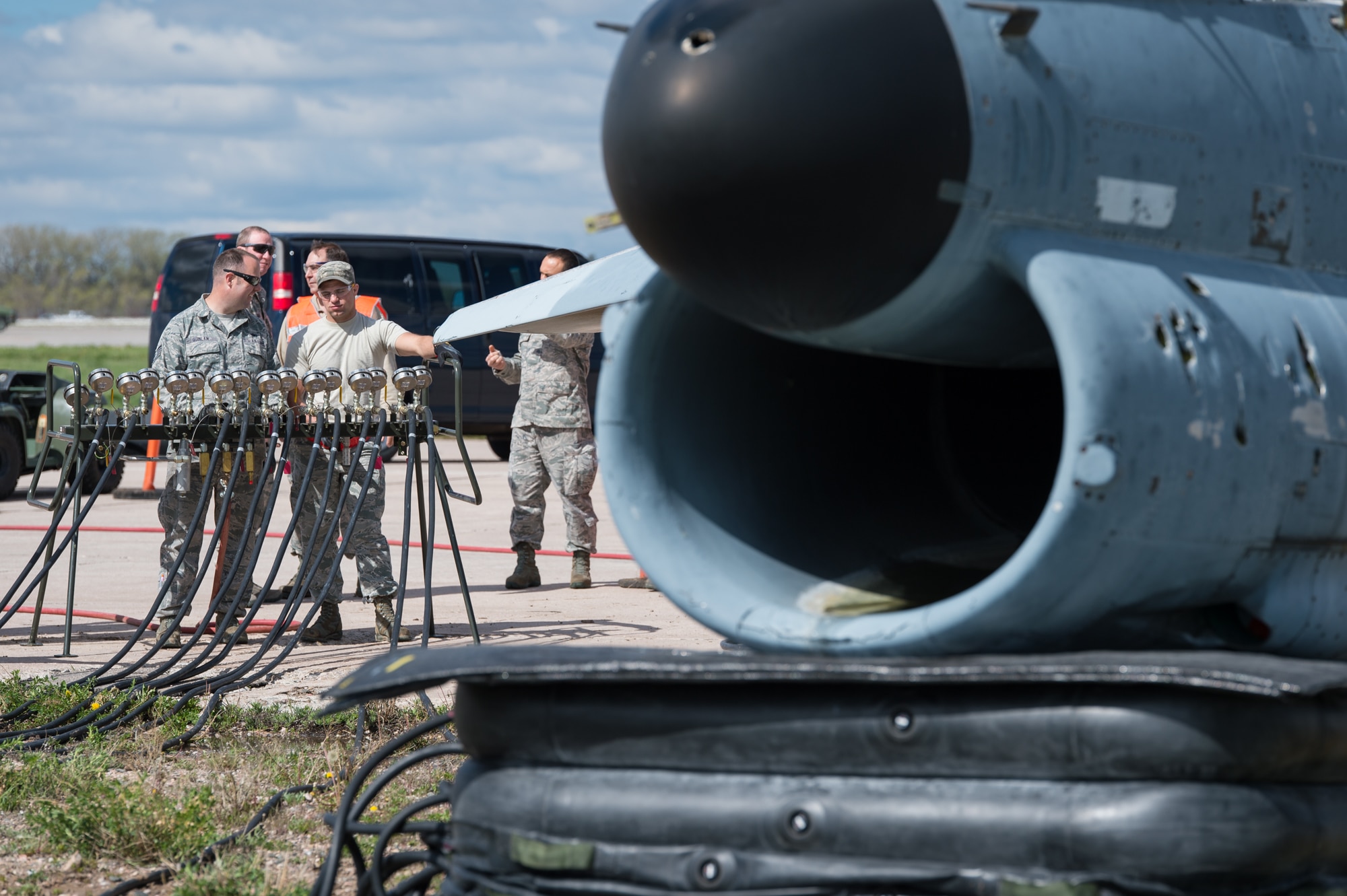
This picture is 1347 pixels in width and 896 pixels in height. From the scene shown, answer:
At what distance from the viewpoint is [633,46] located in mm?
2297

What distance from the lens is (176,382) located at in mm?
5832

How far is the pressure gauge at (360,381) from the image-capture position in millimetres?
5734

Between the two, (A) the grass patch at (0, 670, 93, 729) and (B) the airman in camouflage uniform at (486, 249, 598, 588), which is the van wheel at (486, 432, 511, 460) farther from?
(A) the grass patch at (0, 670, 93, 729)

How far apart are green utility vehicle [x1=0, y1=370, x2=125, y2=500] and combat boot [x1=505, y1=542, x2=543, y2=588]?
6.42 metres

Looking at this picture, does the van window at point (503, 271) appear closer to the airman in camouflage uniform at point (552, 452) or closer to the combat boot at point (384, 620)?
the airman in camouflage uniform at point (552, 452)

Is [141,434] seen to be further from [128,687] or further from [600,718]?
[600,718]

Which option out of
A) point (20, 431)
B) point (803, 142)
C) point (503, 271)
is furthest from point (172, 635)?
point (503, 271)

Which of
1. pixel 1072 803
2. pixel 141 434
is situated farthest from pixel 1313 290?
pixel 141 434

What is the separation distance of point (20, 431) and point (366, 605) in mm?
7332

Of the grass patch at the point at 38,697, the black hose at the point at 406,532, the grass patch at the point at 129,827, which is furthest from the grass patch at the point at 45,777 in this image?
the black hose at the point at 406,532

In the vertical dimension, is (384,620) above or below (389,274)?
below

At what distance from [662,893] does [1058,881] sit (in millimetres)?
601

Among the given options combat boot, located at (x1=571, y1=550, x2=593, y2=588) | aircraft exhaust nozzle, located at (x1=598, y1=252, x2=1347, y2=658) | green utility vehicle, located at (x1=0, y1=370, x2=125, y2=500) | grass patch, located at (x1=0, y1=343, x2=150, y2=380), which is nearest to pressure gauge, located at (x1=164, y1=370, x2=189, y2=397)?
combat boot, located at (x1=571, y1=550, x2=593, y2=588)

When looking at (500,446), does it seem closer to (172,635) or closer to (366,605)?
(366,605)
